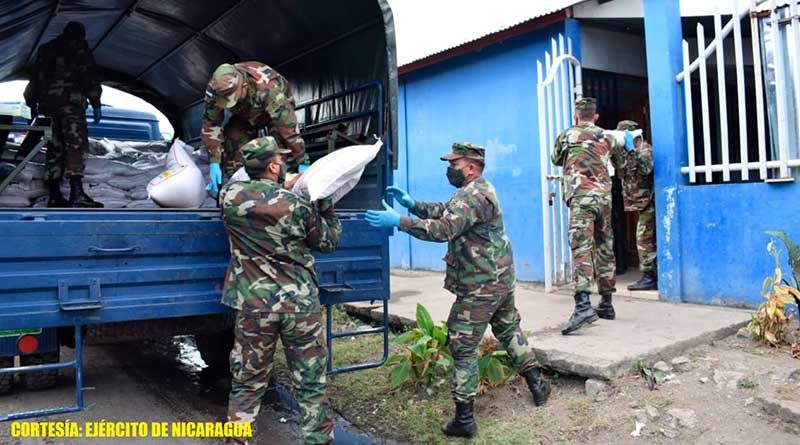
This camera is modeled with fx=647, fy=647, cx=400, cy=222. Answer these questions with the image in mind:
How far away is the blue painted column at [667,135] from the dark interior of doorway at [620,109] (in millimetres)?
1500

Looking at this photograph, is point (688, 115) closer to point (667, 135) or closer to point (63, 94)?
point (667, 135)

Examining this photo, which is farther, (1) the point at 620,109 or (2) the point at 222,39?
(1) the point at 620,109

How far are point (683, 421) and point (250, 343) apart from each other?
216 cm

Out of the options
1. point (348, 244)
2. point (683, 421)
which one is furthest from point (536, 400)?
point (348, 244)

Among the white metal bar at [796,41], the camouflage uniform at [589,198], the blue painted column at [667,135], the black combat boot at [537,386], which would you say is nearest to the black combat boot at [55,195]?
the black combat boot at [537,386]

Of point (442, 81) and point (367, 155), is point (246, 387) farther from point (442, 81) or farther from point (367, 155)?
point (442, 81)

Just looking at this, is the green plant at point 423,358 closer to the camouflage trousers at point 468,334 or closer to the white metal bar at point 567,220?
the camouflage trousers at point 468,334

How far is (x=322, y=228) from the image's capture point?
3.03 meters

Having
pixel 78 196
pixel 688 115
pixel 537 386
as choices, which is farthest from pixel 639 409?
pixel 78 196

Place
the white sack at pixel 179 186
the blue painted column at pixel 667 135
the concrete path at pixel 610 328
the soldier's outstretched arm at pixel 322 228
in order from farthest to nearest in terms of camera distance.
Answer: the blue painted column at pixel 667 135, the concrete path at pixel 610 328, the white sack at pixel 179 186, the soldier's outstretched arm at pixel 322 228

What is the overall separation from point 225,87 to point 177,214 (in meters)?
0.88

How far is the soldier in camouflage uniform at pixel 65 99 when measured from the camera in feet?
15.7

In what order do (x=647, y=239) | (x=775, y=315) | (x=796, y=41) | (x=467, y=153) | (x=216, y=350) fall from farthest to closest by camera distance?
(x=647, y=239), (x=796, y=41), (x=216, y=350), (x=775, y=315), (x=467, y=153)

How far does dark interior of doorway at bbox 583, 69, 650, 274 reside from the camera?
7.04m
